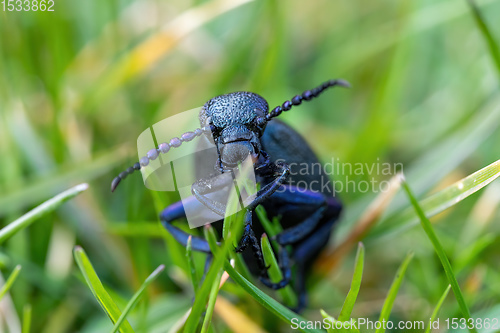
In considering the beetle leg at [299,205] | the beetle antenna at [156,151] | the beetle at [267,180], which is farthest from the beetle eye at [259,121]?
the beetle leg at [299,205]

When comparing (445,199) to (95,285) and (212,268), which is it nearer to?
(212,268)

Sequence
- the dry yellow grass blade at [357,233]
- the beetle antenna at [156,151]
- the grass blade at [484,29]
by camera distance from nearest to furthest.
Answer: the beetle antenna at [156,151], the grass blade at [484,29], the dry yellow grass blade at [357,233]

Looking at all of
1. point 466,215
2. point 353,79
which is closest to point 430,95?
point 353,79

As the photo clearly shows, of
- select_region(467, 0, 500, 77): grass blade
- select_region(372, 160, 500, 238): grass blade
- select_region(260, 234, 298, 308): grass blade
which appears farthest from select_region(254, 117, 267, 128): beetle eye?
select_region(467, 0, 500, 77): grass blade

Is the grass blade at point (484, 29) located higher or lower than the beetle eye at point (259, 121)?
higher

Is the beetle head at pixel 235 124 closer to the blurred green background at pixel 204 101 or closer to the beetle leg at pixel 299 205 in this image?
the beetle leg at pixel 299 205

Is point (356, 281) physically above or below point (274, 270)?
below

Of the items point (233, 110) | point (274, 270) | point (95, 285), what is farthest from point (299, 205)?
point (95, 285)

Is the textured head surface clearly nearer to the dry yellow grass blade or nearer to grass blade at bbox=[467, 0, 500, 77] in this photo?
the dry yellow grass blade
